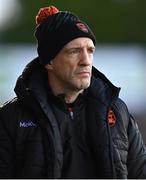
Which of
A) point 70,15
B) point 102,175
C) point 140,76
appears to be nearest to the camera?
point 102,175

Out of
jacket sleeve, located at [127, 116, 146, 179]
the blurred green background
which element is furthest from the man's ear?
the blurred green background

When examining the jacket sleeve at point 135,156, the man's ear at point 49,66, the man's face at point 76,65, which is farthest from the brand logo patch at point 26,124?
the jacket sleeve at point 135,156

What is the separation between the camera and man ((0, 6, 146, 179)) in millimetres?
4641

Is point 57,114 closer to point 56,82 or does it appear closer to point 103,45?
point 56,82

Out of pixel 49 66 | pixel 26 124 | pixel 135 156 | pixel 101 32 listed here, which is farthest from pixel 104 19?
pixel 26 124

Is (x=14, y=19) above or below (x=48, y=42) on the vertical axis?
below

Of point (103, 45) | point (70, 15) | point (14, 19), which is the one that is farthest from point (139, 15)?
point (70, 15)

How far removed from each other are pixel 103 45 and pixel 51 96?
1624 centimetres

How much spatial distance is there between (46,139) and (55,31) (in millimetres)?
653

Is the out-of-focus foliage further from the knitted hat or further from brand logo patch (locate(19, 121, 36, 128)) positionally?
brand logo patch (locate(19, 121, 36, 128))

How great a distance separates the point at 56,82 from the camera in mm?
4883

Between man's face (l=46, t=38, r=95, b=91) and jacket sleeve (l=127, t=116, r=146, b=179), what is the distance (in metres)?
0.39

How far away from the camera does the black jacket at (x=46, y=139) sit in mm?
4613

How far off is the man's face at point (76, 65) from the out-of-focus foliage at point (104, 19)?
16209mm
